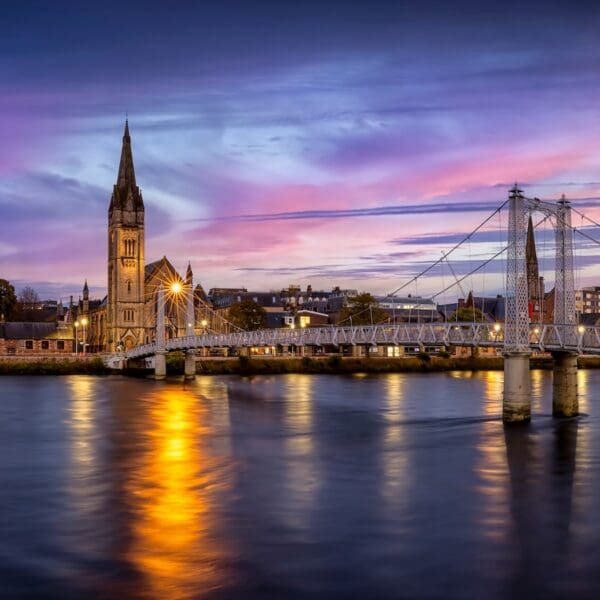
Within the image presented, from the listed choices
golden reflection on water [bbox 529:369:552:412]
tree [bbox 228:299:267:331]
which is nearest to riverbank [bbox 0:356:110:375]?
tree [bbox 228:299:267:331]

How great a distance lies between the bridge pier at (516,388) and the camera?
4466 centimetres

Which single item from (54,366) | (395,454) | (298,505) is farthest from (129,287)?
(298,505)

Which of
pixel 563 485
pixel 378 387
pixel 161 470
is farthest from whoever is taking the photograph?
pixel 378 387

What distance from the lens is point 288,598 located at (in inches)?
768

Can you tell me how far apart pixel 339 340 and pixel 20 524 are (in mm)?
40234

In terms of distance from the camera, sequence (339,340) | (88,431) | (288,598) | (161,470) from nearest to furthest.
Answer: (288,598) < (161,470) < (88,431) < (339,340)

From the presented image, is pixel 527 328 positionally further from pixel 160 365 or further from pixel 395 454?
pixel 160 365

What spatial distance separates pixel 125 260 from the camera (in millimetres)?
138250

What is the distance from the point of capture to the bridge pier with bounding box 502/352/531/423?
44.7 metres

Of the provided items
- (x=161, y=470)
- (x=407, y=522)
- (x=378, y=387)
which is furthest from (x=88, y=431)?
(x=378, y=387)

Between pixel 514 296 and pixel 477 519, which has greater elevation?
pixel 514 296

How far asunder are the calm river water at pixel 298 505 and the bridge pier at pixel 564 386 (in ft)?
3.37

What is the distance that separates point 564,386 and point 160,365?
186 feet

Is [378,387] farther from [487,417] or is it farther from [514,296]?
[514,296]
